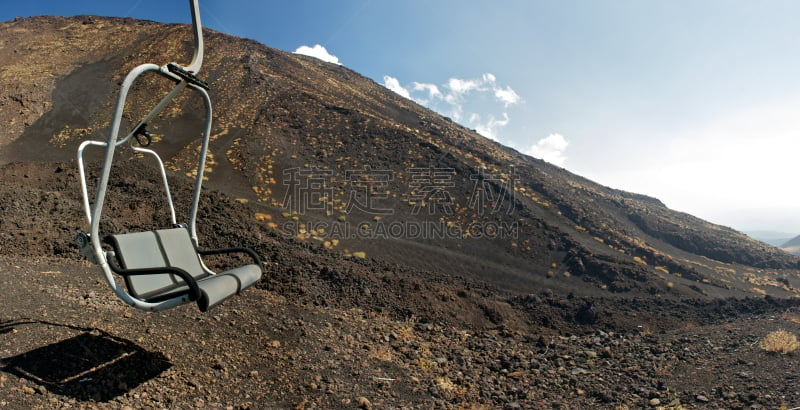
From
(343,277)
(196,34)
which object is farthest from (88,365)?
(343,277)

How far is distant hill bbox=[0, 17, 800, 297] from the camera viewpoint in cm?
1389

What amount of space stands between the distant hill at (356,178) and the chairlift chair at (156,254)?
4322mm

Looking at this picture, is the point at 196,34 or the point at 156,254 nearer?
the point at 196,34

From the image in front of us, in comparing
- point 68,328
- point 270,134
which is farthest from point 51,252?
point 270,134

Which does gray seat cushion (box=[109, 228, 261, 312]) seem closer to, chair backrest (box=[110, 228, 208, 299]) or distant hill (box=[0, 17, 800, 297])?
chair backrest (box=[110, 228, 208, 299])

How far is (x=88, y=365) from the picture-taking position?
3555mm

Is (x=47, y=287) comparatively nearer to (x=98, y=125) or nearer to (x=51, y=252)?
(x=51, y=252)

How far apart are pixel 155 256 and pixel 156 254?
4cm

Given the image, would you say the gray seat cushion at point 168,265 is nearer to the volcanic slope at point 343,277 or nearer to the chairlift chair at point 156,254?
the chairlift chair at point 156,254

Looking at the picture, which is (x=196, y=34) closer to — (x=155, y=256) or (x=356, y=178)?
(x=155, y=256)

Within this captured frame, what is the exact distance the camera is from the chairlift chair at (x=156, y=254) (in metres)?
3.01

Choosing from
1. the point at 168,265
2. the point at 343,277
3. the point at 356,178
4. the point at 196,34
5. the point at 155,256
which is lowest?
the point at 343,277

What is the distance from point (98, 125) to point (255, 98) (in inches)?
313

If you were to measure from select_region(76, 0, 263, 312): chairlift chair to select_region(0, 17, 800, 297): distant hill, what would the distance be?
4.32 meters
